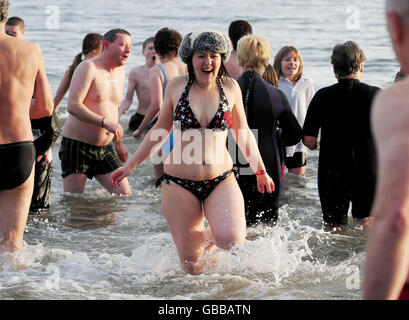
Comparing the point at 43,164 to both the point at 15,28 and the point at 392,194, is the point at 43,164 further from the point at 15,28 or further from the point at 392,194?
the point at 392,194

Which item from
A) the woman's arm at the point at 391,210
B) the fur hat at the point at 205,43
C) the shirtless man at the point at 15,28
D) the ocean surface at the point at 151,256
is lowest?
the ocean surface at the point at 151,256

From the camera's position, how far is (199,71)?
490cm

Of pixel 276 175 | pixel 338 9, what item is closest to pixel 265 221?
pixel 276 175

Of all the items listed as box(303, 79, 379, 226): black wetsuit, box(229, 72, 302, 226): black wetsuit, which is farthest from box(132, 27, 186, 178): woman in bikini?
box(303, 79, 379, 226): black wetsuit

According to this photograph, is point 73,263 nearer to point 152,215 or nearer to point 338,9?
point 152,215

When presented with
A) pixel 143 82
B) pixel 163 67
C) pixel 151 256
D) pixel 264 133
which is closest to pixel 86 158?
A: pixel 163 67

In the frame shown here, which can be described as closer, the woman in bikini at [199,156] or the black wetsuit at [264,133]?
the woman in bikini at [199,156]

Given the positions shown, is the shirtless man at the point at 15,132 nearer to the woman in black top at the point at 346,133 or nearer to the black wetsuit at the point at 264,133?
the black wetsuit at the point at 264,133

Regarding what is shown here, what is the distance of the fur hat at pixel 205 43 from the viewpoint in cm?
488

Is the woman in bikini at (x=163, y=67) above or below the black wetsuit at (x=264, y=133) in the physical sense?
above

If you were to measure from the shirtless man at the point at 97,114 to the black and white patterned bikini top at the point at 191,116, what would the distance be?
2120 mm

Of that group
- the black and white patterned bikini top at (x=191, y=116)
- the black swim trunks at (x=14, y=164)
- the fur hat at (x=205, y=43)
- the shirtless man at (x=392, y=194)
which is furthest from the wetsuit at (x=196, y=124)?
the shirtless man at (x=392, y=194)

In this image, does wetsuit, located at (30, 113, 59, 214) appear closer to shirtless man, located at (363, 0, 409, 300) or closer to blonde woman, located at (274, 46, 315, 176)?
blonde woman, located at (274, 46, 315, 176)

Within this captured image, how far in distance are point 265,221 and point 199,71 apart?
65.8 inches
